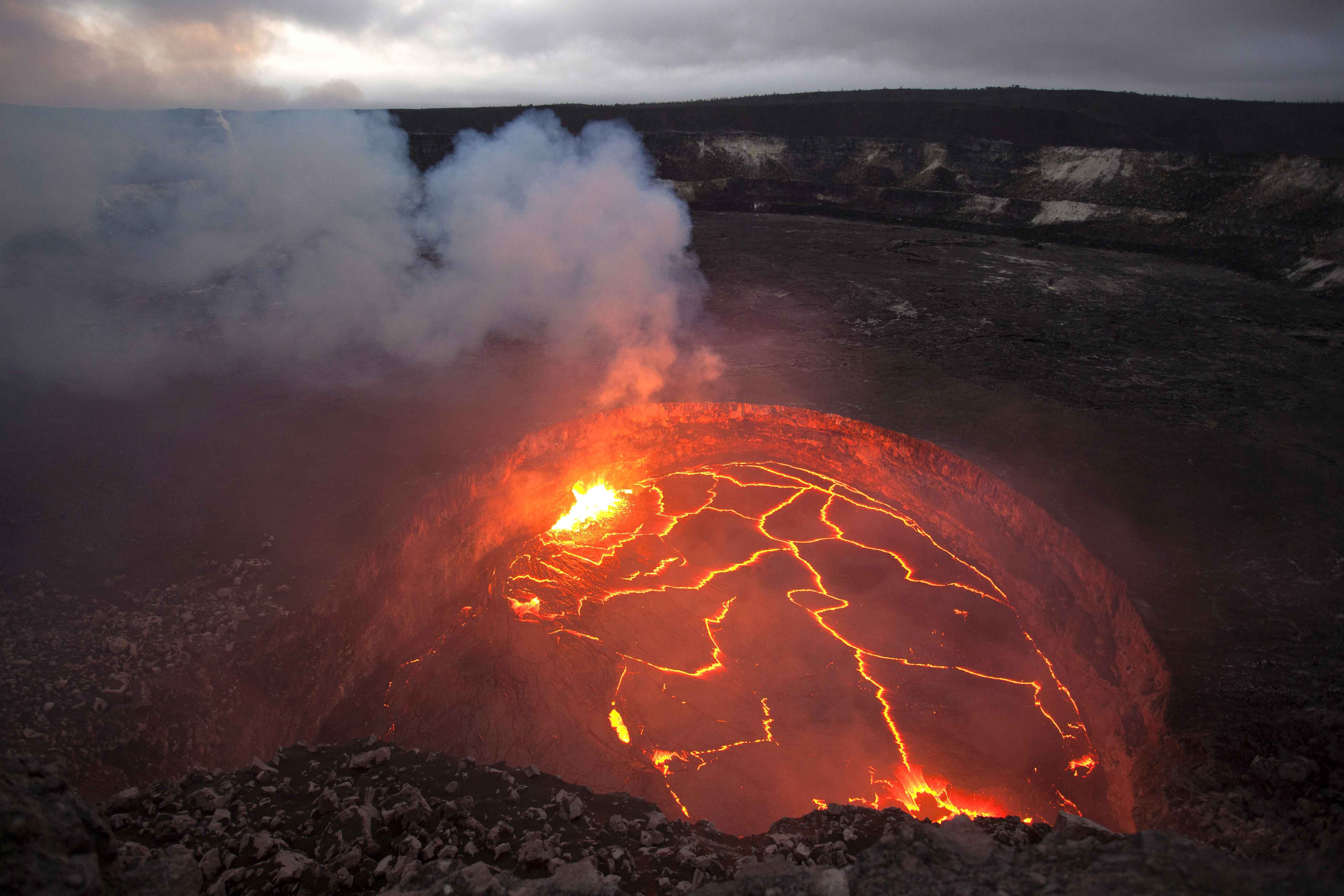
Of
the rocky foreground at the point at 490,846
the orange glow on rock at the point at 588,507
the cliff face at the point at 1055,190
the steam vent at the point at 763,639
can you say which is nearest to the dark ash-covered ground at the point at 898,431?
the rocky foreground at the point at 490,846

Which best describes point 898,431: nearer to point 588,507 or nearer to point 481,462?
point 588,507

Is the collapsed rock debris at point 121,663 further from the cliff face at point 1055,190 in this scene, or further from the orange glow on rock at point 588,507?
the cliff face at point 1055,190

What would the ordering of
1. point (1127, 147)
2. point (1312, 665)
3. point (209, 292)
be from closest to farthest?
point (1312, 665) < point (209, 292) < point (1127, 147)

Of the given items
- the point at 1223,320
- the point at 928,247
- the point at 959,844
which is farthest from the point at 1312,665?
the point at 928,247

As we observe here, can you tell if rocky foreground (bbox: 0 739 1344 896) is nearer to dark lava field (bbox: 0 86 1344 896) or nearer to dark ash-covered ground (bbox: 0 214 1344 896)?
dark lava field (bbox: 0 86 1344 896)

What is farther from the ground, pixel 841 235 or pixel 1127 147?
pixel 1127 147

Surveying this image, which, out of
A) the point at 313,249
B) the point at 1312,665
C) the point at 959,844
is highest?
the point at 313,249

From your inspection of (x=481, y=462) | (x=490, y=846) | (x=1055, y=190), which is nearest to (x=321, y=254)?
(x=481, y=462)

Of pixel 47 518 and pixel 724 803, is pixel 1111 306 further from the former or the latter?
pixel 47 518
